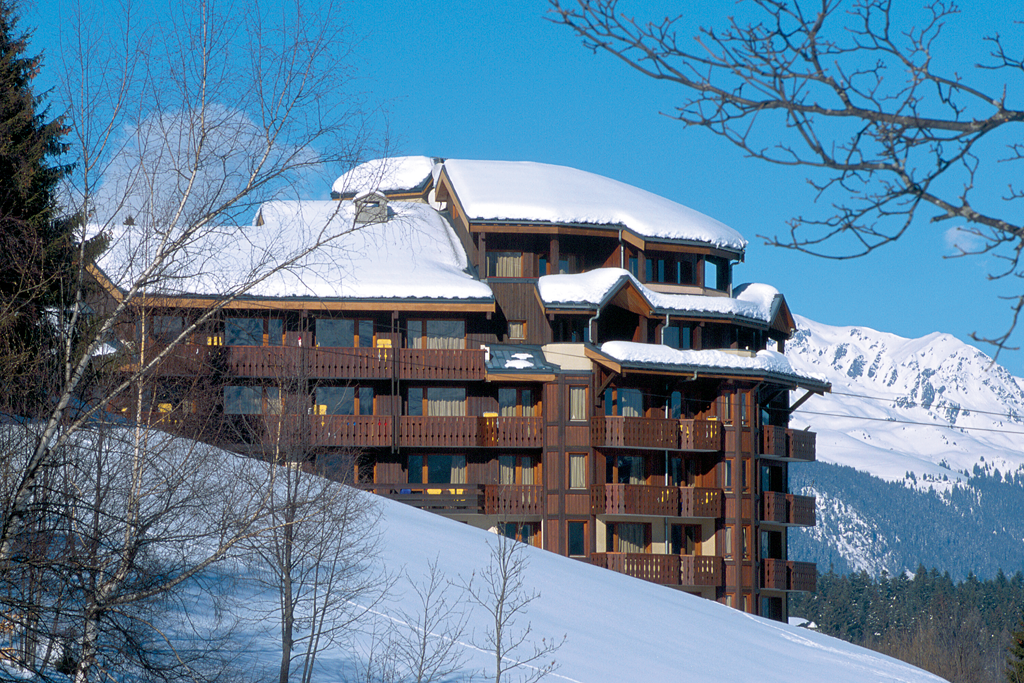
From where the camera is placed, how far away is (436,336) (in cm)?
4322

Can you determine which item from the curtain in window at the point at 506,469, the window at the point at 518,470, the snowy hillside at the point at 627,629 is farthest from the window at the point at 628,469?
the snowy hillside at the point at 627,629

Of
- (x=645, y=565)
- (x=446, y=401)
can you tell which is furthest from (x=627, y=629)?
(x=446, y=401)

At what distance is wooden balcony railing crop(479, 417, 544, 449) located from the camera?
138 ft

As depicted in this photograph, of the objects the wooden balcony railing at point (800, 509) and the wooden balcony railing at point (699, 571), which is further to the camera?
the wooden balcony railing at point (800, 509)

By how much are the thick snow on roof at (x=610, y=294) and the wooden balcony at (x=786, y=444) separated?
448cm

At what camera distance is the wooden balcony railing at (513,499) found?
4156cm

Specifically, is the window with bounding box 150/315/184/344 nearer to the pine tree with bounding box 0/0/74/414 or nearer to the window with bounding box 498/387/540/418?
the pine tree with bounding box 0/0/74/414

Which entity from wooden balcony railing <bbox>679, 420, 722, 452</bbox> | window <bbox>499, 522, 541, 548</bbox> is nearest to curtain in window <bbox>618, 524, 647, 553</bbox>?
window <bbox>499, 522, 541, 548</bbox>

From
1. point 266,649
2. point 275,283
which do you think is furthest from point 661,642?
point 275,283

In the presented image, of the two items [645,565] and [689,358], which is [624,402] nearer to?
[689,358]

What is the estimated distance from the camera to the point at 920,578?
15638 cm

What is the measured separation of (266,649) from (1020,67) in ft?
56.7

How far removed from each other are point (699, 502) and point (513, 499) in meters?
6.81

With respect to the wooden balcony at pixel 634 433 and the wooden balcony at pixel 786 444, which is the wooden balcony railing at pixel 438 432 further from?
the wooden balcony at pixel 786 444
